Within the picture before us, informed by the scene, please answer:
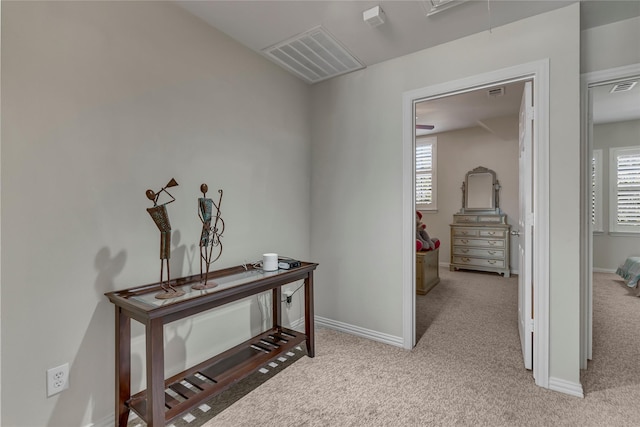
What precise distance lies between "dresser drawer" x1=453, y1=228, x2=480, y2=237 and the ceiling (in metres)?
3.68

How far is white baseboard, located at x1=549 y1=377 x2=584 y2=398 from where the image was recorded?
6.05ft

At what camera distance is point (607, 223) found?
5.12 m

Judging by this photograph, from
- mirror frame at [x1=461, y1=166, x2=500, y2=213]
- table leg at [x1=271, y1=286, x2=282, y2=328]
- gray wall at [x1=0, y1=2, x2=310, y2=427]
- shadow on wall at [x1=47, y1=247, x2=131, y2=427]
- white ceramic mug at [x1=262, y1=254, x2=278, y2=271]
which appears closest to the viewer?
gray wall at [x1=0, y1=2, x2=310, y2=427]

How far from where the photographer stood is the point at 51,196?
1393mm

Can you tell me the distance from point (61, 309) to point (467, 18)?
2.89 metres

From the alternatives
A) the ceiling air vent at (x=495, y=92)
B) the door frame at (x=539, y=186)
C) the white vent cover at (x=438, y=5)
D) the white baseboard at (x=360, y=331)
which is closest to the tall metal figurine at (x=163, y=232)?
the white baseboard at (x=360, y=331)

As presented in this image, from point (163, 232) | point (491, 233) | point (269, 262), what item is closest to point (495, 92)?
point (491, 233)

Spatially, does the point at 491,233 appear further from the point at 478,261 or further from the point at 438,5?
the point at 438,5

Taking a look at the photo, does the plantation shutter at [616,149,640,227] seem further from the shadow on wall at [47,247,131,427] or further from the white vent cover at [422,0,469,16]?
the shadow on wall at [47,247,131,427]

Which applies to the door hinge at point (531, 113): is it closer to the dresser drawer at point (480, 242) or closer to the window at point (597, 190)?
the dresser drawer at point (480, 242)

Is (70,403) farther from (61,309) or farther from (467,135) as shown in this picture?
(467,135)

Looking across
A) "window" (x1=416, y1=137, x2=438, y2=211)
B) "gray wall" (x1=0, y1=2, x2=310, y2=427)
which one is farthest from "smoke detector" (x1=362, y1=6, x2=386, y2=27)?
"window" (x1=416, y1=137, x2=438, y2=211)

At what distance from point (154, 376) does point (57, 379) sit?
1.57 feet

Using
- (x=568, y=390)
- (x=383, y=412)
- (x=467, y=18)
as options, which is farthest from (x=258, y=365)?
(x=467, y=18)
